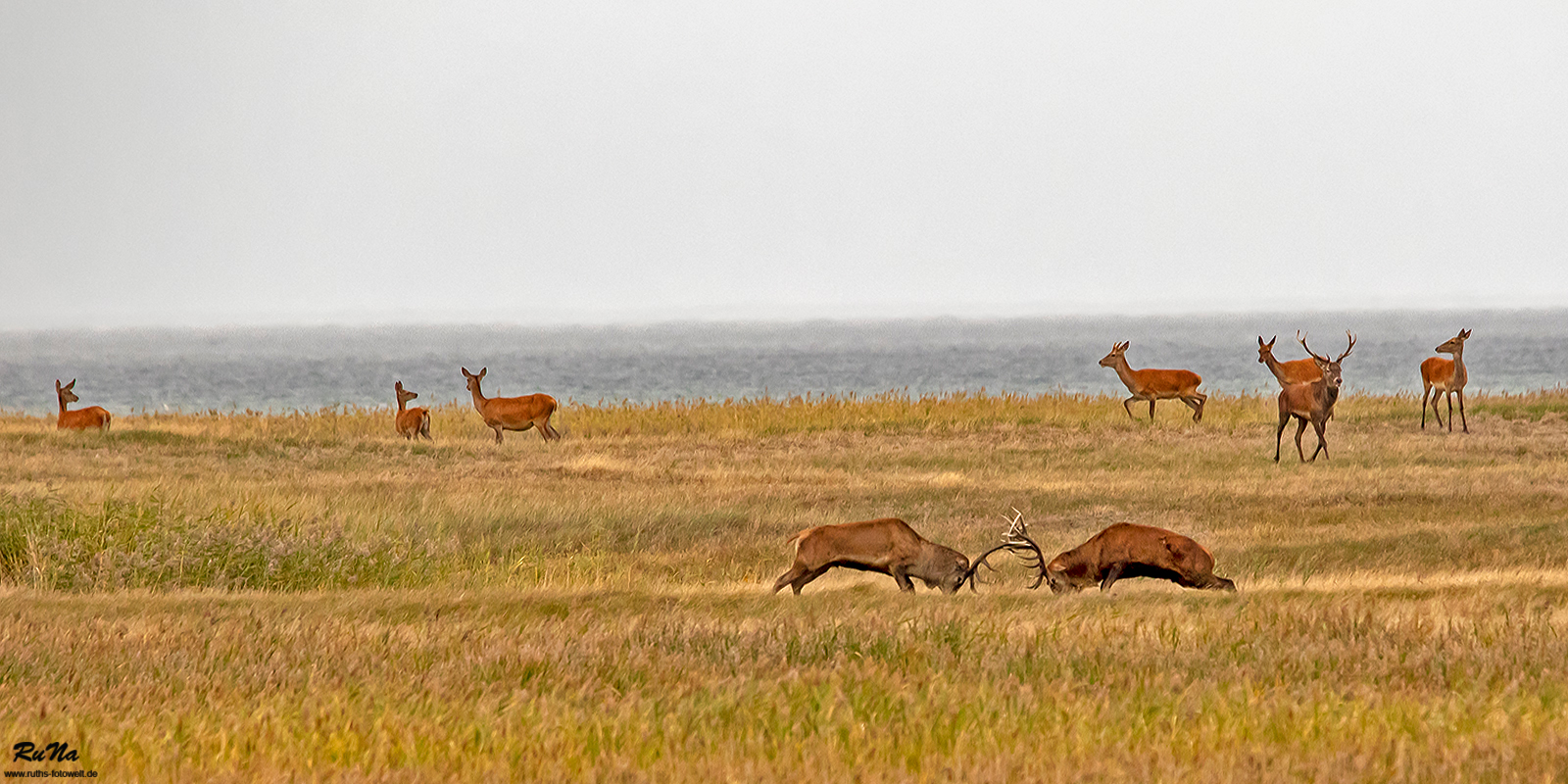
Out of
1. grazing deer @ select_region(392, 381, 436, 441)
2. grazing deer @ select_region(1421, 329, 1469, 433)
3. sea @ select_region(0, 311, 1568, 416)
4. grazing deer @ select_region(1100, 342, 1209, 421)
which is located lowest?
sea @ select_region(0, 311, 1568, 416)

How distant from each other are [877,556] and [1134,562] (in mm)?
1763

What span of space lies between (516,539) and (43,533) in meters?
4.83

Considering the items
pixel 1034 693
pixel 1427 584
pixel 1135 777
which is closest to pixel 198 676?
Result: pixel 1034 693

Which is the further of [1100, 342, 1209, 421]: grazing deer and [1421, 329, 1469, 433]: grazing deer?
[1100, 342, 1209, 421]: grazing deer

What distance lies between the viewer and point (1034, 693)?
236 inches

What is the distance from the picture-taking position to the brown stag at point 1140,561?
33.8 feet

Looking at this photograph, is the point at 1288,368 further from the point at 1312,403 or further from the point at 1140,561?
the point at 1140,561

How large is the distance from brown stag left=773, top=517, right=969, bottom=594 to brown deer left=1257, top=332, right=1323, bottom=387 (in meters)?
13.6

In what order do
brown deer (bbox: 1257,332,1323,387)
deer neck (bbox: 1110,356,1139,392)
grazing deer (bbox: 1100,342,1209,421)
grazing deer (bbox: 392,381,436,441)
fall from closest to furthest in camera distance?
brown deer (bbox: 1257,332,1323,387) < grazing deer (bbox: 392,381,436,441) < grazing deer (bbox: 1100,342,1209,421) < deer neck (bbox: 1110,356,1139,392)

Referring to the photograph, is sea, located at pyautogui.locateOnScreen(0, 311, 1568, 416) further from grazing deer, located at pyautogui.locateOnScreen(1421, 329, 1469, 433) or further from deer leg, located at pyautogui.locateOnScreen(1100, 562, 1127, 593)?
deer leg, located at pyautogui.locateOnScreen(1100, 562, 1127, 593)

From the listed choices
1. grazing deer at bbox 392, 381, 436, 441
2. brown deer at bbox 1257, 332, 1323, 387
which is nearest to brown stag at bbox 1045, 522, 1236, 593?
brown deer at bbox 1257, 332, 1323, 387

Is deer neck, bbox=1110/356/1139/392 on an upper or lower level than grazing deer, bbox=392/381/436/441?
upper

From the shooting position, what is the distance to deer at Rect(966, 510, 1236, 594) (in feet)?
33.8

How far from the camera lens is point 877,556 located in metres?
10.2
